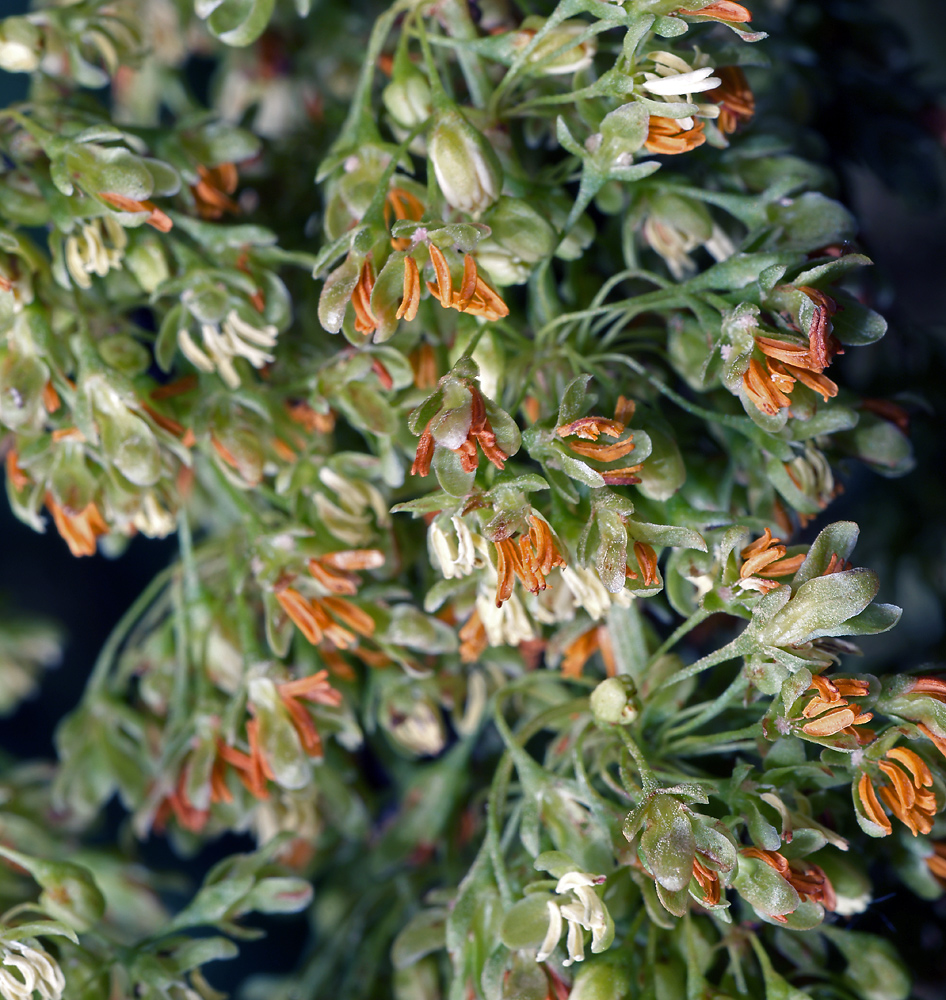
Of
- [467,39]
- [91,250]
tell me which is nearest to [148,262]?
[91,250]

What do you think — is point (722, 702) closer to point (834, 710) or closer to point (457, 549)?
point (834, 710)

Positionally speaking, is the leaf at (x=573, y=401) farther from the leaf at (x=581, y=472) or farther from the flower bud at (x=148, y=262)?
the flower bud at (x=148, y=262)

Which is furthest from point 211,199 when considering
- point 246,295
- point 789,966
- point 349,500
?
point 789,966

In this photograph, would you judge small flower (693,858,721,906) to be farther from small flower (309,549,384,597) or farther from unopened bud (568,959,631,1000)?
small flower (309,549,384,597)

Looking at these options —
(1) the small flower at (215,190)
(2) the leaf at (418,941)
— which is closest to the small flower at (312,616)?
(2) the leaf at (418,941)

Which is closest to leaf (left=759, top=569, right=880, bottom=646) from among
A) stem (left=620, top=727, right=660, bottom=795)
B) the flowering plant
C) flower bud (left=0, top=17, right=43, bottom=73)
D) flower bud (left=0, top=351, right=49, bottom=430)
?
the flowering plant
